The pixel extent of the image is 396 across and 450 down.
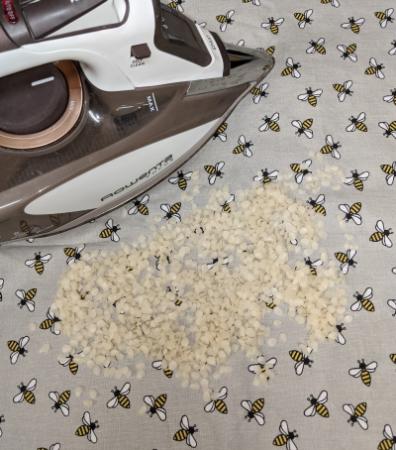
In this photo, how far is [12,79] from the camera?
0.84m

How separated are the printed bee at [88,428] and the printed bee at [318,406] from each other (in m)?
0.36

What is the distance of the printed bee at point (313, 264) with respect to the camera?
0.98 meters

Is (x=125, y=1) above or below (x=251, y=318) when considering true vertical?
above

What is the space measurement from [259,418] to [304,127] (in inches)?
21.9

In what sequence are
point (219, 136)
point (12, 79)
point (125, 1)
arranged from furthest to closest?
point (219, 136) < point (12, 79) < point (125, 1)

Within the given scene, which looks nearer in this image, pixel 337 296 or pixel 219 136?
pixel 337 296

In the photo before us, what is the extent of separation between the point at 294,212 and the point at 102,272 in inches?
14.7

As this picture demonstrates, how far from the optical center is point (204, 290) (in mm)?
979

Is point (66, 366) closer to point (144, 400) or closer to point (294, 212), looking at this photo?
point (144, 400)

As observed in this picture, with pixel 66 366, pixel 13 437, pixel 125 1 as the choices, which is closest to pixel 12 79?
pixel 125 1

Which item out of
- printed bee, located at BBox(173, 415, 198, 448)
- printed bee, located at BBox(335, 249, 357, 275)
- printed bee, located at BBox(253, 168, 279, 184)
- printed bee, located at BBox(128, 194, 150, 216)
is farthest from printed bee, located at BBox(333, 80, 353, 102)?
printed bee, located at BBox(173, 415, 198, 448)

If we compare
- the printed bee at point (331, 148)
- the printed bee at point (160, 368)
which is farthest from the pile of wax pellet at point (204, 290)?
the printed bee at point (331, 148)

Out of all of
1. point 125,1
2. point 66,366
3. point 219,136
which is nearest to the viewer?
point 125,1

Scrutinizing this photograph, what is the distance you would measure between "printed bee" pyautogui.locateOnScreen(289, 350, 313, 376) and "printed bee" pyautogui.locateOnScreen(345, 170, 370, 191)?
33cm
